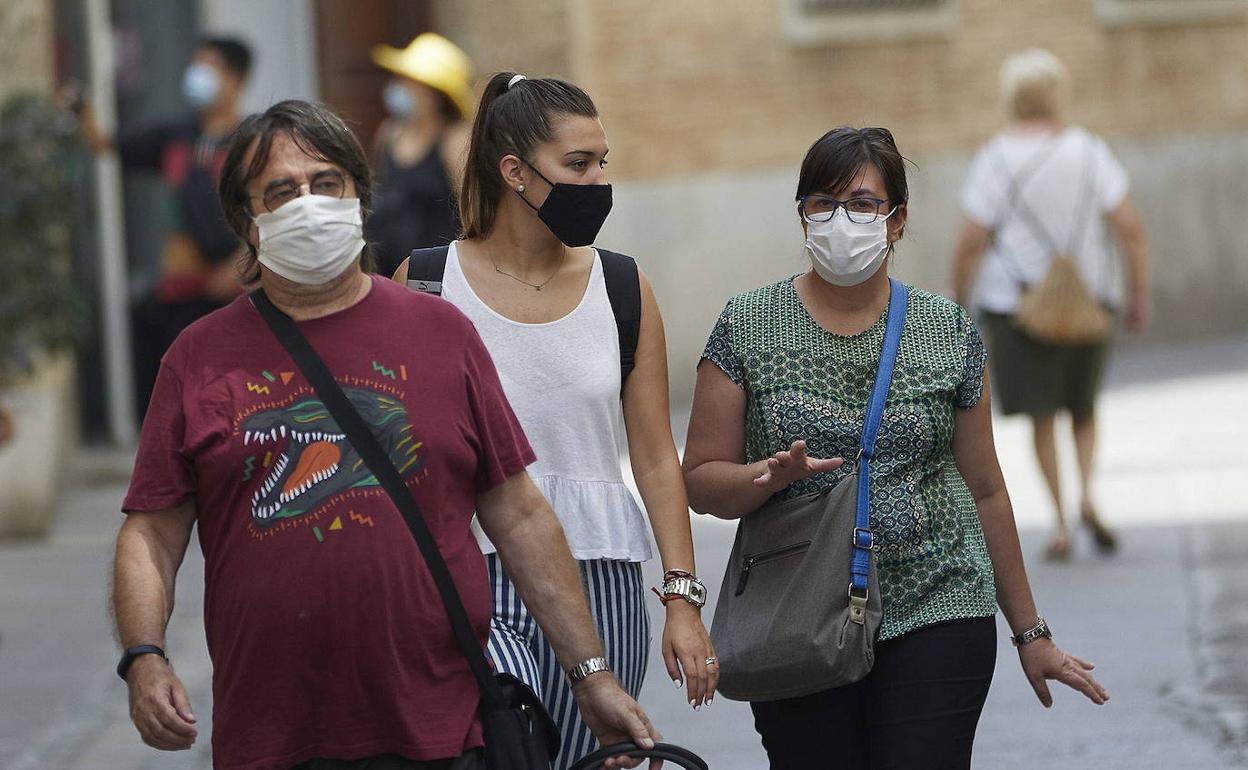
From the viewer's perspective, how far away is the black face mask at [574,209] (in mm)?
4125

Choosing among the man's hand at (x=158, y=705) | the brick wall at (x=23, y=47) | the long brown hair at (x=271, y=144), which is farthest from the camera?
the brick wall at (x=23, y=47)

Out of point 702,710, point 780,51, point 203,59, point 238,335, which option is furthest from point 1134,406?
point 238,335

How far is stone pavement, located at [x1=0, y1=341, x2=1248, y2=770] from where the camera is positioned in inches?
255

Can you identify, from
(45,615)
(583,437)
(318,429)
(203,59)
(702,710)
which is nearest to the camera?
(318,429)

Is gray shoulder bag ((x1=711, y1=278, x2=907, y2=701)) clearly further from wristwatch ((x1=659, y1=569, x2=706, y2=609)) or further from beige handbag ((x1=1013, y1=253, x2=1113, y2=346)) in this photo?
beige handbag ((x1=1013, y1=253, x2=1113, y2=346))

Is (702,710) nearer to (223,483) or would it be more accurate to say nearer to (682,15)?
(223,483)

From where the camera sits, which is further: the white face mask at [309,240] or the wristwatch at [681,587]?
the wristwatch at [681,587]

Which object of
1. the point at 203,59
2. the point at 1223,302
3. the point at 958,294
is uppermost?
the point at 203,59

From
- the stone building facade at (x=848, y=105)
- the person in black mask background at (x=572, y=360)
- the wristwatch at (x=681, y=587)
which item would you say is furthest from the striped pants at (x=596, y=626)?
the stone building facade at (x=848, y=105)

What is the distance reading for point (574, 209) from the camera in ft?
13.6

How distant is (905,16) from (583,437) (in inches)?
462

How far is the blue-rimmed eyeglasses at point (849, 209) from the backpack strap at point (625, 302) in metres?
0.35

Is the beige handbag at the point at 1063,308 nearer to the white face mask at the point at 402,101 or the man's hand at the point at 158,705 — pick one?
the white face mask at the point at 402,101

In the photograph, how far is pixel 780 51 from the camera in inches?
→ 589
